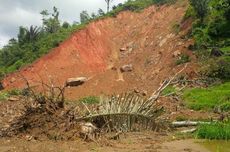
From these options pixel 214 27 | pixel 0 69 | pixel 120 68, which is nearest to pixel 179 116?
pixel 214 27

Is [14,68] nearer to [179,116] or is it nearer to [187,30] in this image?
[187,30]

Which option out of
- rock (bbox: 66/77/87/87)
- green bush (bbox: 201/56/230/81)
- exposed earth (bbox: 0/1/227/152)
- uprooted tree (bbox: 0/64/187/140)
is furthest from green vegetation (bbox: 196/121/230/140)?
rock (bbox: 66/77/87/87)

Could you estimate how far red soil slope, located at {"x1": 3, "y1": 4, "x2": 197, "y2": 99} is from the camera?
1388 inches

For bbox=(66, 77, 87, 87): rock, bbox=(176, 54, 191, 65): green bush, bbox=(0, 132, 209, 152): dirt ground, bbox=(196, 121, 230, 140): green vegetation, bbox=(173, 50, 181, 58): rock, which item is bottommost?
bbox=(0, 132, 209, 152): dirt ground

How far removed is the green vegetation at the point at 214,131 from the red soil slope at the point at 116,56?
16.3 metres

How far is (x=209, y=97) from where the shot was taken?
24.2 metres

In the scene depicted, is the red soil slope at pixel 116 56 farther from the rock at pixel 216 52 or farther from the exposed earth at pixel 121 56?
the rock at pixel 216 52

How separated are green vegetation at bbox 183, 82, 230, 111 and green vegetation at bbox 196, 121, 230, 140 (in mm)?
6940

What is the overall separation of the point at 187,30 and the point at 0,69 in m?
15.9

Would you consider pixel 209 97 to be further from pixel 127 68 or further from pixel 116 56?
pixel 116 56

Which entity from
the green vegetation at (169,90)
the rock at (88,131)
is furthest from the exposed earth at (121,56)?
the rock at (88,131)

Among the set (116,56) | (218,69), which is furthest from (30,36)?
(218,69)

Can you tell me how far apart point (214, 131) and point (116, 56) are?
28.1 m

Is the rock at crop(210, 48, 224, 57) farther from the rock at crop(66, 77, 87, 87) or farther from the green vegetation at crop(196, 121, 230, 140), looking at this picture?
the green vegetation at crop(196, 121, 230, 140)
